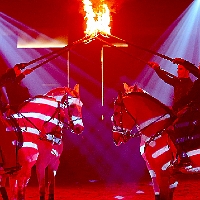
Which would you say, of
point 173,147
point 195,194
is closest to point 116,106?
point 173,147

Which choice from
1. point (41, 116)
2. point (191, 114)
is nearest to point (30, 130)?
point (41, 116)

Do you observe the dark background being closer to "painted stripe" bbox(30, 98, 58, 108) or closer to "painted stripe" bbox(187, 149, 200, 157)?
"painted stripe" bbox(30, 98, 58, 108)

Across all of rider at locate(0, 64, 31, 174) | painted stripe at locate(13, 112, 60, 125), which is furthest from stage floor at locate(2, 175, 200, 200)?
rider at locate(0, 64, 31, 174)

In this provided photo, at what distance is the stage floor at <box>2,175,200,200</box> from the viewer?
7.92 m

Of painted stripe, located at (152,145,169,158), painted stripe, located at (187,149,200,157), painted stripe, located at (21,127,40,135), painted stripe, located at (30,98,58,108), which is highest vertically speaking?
painted stripe, located at (30,98,58,108)

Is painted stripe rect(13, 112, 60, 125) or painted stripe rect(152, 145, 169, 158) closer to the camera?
painted stripe rect(152, 145, 169, 158)

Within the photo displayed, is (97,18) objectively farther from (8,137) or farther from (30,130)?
(8,137)

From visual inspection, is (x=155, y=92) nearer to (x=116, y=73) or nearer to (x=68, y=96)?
(x=116, y=73)

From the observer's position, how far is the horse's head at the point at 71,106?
21.7 feet

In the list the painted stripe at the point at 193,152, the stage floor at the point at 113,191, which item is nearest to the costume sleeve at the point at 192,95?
the painted stripe at the point at 193,152

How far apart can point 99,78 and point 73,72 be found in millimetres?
745

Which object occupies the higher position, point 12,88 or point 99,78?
point 99,78

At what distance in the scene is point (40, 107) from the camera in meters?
6.45

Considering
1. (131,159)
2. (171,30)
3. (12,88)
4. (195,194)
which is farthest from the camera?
(171,30)
